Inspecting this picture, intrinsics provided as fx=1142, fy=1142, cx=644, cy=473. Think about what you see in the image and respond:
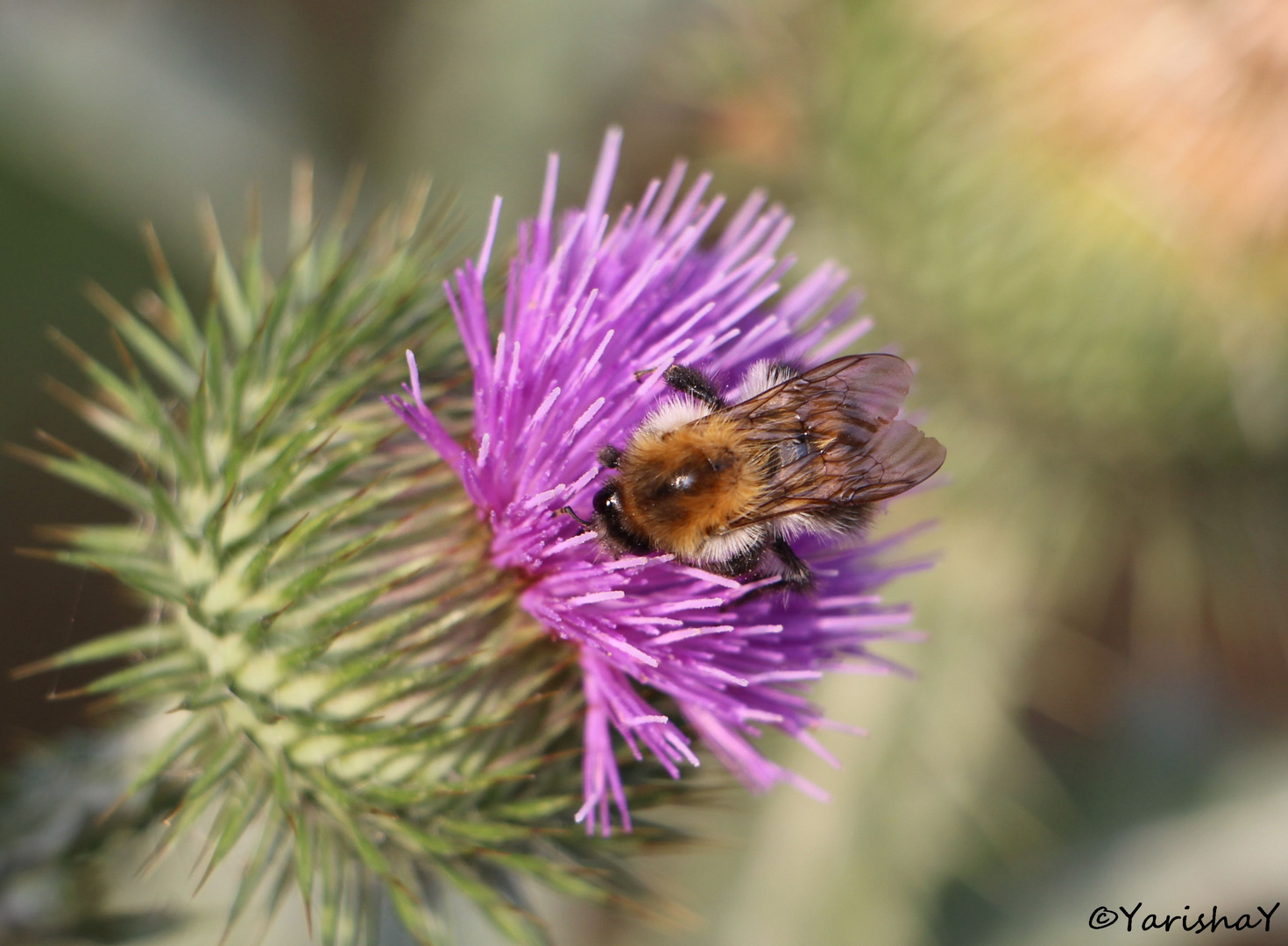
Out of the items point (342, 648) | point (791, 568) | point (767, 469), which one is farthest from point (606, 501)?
point (342, 648)

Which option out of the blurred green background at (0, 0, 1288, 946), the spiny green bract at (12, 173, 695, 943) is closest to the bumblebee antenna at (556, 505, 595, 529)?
the spiny green bract at (12, 173, 695, 943)

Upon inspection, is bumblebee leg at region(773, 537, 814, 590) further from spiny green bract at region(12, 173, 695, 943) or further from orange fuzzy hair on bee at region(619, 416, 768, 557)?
spiny green bract at region(12, 173, 695, 943)

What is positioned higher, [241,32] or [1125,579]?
[241,32]

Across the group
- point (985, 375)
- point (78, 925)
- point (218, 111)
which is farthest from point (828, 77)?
point (78, 925)

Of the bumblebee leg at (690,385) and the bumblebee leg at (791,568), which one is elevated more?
the bumblebee leg at (690,385)

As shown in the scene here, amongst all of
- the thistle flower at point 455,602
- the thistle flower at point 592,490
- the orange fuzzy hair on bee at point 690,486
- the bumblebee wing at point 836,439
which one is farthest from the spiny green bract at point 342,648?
the bumblebee wing at point 836,439

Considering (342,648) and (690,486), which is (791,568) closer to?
(690,486)

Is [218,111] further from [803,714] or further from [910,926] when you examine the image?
[910,926]

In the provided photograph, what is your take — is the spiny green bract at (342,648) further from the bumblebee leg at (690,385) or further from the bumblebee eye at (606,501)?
the bumblebee leg at (690,385)
